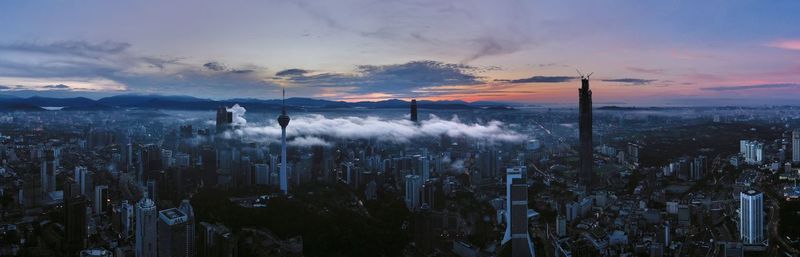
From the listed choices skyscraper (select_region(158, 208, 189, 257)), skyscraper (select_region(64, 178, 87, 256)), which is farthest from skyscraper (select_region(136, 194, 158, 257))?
skyscraper (select_region(64, 178, 87, 256))

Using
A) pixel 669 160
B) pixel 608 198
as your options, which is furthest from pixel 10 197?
pixel 669 160

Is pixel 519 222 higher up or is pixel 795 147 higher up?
pixel 795 147

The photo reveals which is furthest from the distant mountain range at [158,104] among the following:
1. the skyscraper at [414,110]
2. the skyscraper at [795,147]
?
the skyscraper at [795,147]

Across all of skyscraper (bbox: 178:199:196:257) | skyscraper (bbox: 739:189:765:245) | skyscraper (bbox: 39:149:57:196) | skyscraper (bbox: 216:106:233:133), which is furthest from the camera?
skyscraper (bbox: 216:106:233:133)

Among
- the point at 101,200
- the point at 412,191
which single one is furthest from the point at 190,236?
the point at 412,191

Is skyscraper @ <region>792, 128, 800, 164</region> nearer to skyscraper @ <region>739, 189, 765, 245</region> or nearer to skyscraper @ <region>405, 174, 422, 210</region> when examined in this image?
skyscraper @ <region>739, 189, 765, 245</region>

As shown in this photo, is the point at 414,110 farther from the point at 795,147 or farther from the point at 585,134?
the point at 795,147
